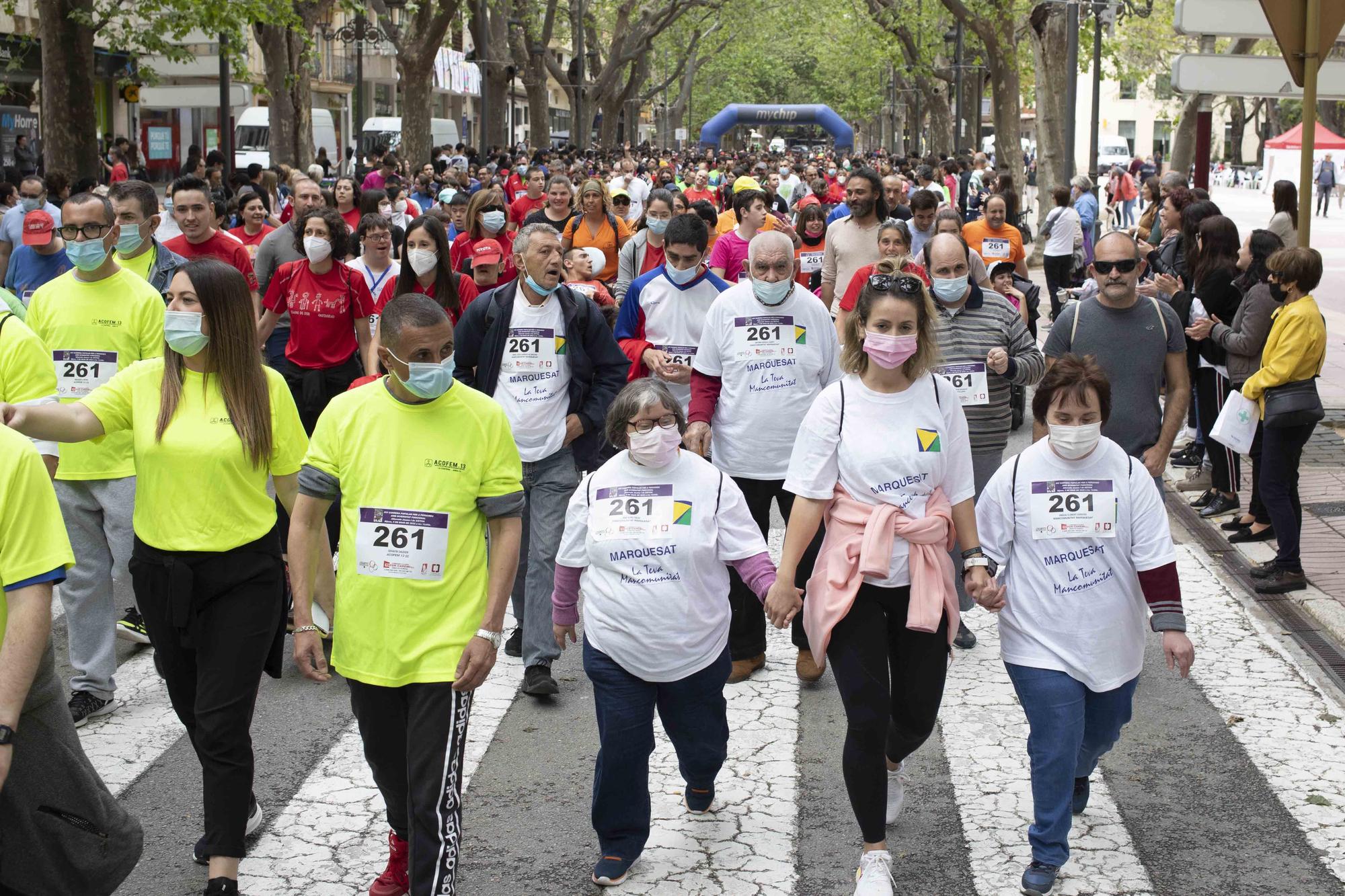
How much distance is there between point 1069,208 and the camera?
18.0 m

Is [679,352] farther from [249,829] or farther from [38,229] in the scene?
[38,229]

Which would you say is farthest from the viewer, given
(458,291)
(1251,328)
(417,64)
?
(417,64)

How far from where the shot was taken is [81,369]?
6.60 m

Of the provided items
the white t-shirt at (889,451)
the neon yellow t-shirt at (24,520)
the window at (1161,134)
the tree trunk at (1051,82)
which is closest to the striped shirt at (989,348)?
the white t-shirt at (889,451)

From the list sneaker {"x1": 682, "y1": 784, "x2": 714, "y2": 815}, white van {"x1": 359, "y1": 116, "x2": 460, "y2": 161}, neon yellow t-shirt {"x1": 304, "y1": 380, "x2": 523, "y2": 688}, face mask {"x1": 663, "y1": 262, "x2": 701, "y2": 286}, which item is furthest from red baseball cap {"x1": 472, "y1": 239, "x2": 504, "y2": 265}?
white van {"x1": 359, "y1": 116, "x2": 460, "y2": 161}

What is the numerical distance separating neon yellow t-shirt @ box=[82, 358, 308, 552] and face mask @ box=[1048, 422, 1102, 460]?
2338mm

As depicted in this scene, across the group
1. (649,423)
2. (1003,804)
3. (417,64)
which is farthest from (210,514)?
(417,64)

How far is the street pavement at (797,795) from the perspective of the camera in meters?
5.07

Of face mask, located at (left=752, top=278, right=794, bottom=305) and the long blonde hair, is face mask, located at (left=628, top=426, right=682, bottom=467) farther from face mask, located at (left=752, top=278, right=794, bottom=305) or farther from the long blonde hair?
face mask, located at (left=752, top=278, right=794, bottom=305)

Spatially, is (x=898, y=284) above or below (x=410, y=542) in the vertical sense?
above

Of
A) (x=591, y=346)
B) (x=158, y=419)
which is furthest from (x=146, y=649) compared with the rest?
(x=158, y=419)

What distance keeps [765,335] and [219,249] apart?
3.86 metres

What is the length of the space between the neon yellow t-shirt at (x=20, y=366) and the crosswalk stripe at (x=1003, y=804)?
311cm

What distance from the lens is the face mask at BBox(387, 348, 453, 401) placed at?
4414 millimetres
